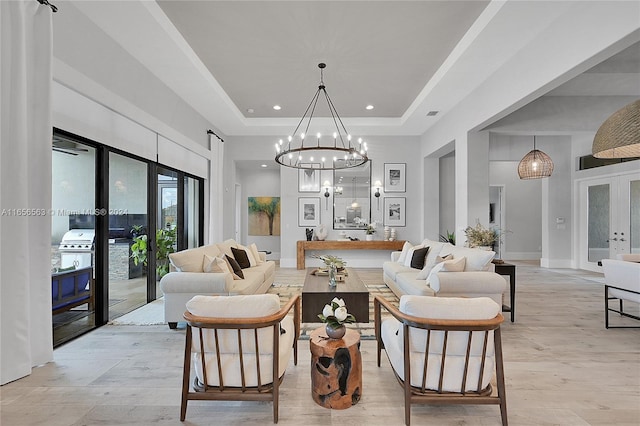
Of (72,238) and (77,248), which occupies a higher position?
(72,238)

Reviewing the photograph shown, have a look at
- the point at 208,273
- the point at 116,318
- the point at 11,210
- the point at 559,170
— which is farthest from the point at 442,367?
the point at 559,170

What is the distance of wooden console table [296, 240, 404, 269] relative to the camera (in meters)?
7.32

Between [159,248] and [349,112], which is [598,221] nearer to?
[349,112]

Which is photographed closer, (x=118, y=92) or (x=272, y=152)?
(x=118, y=92)

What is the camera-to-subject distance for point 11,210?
244cm

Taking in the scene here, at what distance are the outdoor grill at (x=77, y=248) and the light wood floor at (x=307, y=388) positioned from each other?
824 millimetres

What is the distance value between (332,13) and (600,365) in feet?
14.2

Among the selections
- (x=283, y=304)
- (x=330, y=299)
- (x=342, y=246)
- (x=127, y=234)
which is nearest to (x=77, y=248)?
(x=127, y=234)

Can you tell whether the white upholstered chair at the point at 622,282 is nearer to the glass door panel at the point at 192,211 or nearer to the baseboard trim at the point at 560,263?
the baseboard trim at the point at 560,263

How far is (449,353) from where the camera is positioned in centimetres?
189

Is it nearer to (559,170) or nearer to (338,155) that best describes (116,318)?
(338,155)

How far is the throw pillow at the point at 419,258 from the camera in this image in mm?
4879

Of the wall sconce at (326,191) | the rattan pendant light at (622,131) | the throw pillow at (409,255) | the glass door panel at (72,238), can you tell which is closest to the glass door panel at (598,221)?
the rattan pendant light at (622,131)

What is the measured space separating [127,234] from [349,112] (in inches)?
188
